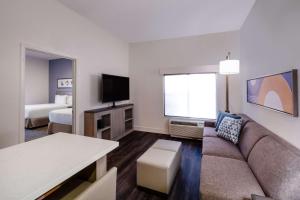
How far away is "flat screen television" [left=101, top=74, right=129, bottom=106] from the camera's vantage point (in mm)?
3545

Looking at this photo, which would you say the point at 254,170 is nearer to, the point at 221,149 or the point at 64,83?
the point at 221,149

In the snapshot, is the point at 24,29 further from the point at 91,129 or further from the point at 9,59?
the point at 91,129

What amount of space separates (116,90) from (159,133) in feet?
5.81

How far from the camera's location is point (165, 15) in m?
2.95

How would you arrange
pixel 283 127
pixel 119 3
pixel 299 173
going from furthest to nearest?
pixel 119 3, pixel 283 127, pixel 299 173

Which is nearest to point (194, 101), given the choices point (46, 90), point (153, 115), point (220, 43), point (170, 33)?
point (153, 115)

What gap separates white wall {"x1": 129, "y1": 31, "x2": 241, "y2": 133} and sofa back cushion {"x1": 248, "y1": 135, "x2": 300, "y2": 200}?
2317 millimetres

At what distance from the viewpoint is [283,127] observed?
5.30 ft

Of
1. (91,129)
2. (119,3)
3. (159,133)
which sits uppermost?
(119,3)

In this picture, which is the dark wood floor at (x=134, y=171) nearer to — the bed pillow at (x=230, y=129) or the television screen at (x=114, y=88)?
the bed pillow at (x=230, y=129)

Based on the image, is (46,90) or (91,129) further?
(46,90)

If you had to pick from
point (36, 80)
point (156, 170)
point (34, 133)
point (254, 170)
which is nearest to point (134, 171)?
point (156, 170)

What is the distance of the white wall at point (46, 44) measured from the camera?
6.32 feet

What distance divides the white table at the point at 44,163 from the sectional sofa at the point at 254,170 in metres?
1.03
